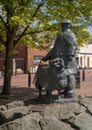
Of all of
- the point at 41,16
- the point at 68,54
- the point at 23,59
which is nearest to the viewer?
the point at 68,54

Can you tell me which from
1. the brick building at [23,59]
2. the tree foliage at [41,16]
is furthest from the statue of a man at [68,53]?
the brick building at [23,59]

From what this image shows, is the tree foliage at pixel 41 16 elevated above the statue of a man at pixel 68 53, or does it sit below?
above

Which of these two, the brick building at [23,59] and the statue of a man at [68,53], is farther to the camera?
the brick building at [23,59]

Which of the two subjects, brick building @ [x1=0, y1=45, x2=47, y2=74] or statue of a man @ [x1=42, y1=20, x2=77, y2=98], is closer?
statue of a man @ [x1=42, y1=20, x2=77, y2=98]

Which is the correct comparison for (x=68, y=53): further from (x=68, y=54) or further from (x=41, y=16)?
(x=41, y=16)

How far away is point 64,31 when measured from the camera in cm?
1016

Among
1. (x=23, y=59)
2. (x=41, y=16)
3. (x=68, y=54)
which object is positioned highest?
(x=41, y=16)

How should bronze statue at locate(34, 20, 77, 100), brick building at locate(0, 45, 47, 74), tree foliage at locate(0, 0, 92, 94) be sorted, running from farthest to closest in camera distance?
brick building at locate(0, 45, 47, 74), tree foliage at locate(0, 0, 92, 94), bronze statue at locate(34, 20, 77, 100)

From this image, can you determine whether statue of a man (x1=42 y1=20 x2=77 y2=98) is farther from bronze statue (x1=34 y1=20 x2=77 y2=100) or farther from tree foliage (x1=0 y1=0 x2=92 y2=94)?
tree foliage (x1=0 y1=0 x2=92 y2=94)

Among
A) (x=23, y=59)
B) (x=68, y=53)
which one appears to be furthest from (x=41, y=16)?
(x=23, y=59)

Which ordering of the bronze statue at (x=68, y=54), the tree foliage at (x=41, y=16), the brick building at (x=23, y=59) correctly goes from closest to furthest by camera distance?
1. the bronze statue at (x=68, y=54)
2. the tree foliage at (x=41, y=16)
3. the brick building at (x=23, y=59)

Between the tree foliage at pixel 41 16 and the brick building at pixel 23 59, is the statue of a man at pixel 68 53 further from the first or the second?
the brick building at pixel 23 59

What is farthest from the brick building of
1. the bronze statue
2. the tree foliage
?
the bronze statue

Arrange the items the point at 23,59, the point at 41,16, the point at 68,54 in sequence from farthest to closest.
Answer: the point at 23,59
the point at 41,16
the point at 68,54
